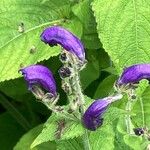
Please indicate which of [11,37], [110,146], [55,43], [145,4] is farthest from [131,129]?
[11,37]

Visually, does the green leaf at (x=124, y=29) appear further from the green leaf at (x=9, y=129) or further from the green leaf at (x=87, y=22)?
the green leaf at (x=9, y=129)

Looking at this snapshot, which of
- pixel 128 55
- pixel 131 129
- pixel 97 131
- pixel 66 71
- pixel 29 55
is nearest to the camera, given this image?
pixel 66 71

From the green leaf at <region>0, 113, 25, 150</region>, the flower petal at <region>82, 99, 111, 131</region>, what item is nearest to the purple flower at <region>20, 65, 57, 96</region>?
the flower petal at <region>82, 99, 111, 131</region>

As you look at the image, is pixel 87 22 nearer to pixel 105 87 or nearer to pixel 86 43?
pixel 86 43

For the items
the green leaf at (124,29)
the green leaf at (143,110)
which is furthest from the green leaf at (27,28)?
the green leaf at (143,110)

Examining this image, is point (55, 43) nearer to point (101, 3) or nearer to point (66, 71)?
point (66, 71)

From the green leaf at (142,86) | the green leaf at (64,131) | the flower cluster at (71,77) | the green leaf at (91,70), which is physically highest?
the flower cluster at (71,77)
